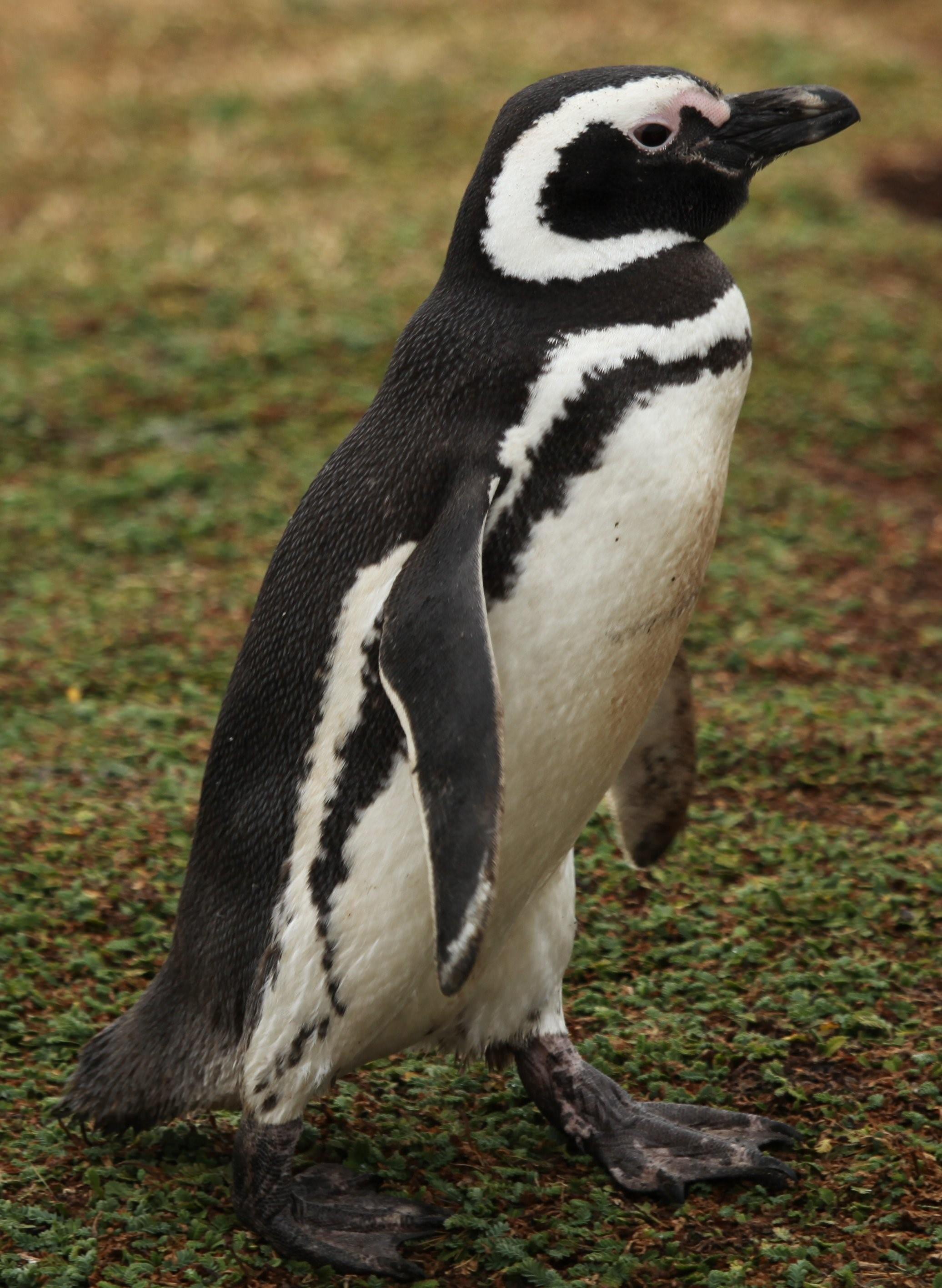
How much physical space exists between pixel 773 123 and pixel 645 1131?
5.08 feet

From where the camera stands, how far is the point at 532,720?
235 centimetres

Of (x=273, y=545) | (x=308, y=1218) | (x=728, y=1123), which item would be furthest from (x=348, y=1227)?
(x=273, y=545)

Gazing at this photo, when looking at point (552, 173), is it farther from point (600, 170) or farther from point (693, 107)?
point (693, 107)

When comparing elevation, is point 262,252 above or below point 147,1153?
above

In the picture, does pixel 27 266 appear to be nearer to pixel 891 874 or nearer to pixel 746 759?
pixel 746 759

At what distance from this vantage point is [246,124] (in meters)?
8.68

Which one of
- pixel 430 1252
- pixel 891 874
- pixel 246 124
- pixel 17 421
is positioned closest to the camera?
pixel 430 1252

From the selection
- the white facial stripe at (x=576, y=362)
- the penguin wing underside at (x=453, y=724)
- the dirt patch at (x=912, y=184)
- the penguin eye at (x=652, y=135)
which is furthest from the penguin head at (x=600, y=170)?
the dirt patch at (x=912, y=184)

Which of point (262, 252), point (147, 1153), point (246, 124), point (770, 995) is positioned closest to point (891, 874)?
point (770, 995)

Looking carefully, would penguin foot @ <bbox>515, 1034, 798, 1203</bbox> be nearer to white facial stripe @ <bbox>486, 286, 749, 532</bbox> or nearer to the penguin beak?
white facial stripe @ <bbox>486, 286, 749, 532</bbox>

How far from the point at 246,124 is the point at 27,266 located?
A: 204 cm

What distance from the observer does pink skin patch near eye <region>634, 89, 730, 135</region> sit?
237 cm

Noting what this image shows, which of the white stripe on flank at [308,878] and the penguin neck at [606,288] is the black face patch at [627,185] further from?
the white stripe on flank at [308,878]

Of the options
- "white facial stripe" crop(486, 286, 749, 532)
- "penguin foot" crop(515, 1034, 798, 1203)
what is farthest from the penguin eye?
"penguin foot" crop(515, 1034, 798, 1203)
